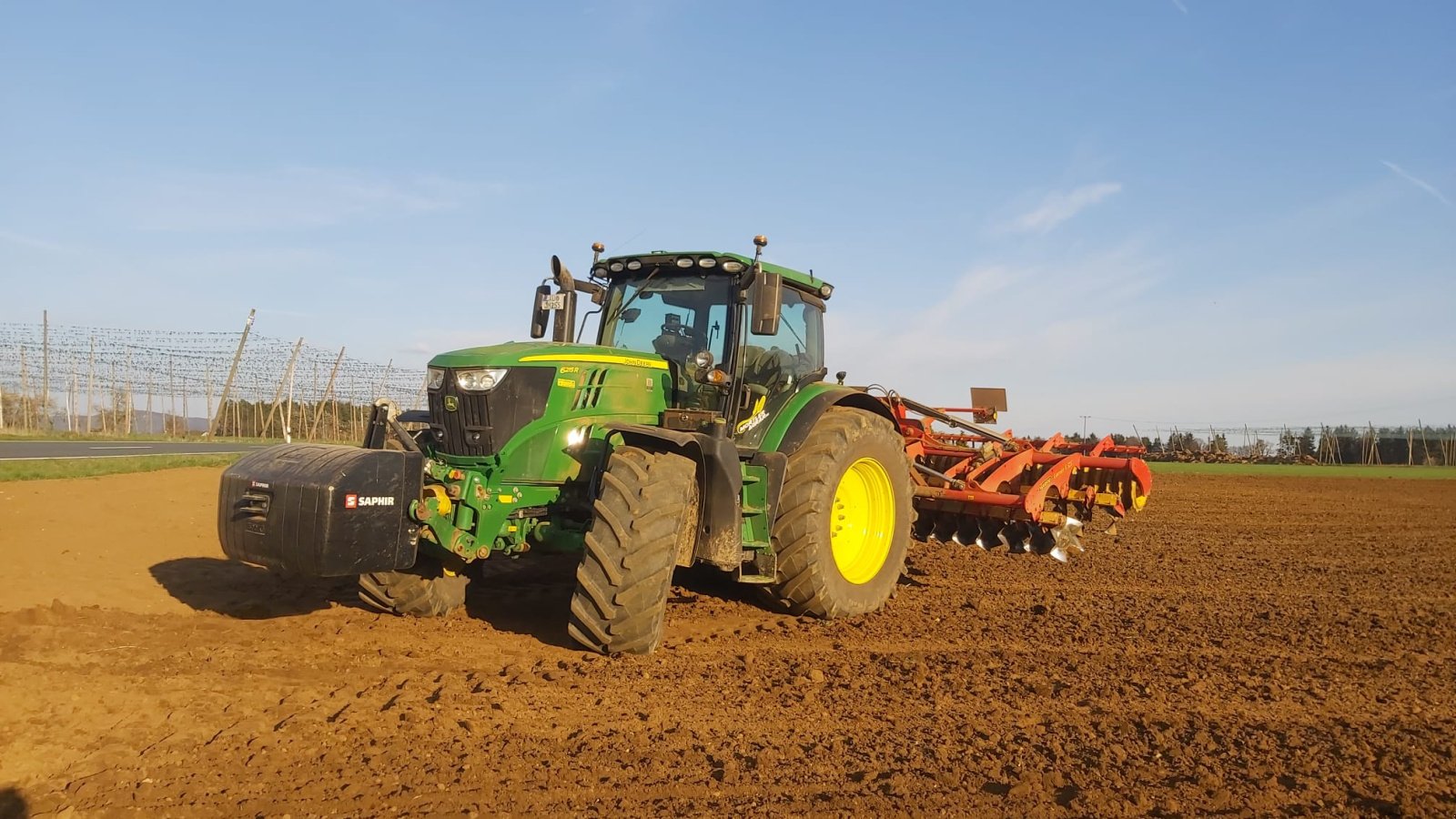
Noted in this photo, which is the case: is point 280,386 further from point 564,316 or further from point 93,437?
point 564,316

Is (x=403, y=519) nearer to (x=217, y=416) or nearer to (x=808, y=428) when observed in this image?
(x=808, y=428)

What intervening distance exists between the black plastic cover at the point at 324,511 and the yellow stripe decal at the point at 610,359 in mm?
956

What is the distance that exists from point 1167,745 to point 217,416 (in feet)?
108

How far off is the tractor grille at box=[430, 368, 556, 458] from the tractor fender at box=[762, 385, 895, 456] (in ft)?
4.90

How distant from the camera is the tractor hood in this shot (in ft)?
18.4

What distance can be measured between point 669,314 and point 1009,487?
12.2ft

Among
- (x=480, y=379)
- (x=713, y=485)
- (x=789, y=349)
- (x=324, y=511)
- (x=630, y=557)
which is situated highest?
(x=789, y=349)

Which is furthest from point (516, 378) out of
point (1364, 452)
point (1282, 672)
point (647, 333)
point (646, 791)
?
point (1364, 452)

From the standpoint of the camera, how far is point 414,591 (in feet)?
19.8

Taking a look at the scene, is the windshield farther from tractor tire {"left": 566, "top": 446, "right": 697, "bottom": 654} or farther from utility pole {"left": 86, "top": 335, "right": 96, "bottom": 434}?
utility pole {"left": 86, "top": 335, "right": 96, "bottom": 434}

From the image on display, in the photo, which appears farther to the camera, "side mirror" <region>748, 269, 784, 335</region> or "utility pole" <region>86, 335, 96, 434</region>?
"utility pole" <region>86, 335, 96, 434</region>

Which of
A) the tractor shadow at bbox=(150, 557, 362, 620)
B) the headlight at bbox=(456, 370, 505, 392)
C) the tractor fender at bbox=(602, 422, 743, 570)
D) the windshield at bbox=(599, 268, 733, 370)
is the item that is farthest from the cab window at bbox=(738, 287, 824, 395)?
the tractor shadow at bbox=(150, 557, 362, 620)

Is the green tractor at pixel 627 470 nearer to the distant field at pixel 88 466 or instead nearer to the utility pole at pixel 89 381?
the distant field at pixel 88 466

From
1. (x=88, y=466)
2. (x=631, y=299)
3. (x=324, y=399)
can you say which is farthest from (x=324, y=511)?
(x=324, y=399)
